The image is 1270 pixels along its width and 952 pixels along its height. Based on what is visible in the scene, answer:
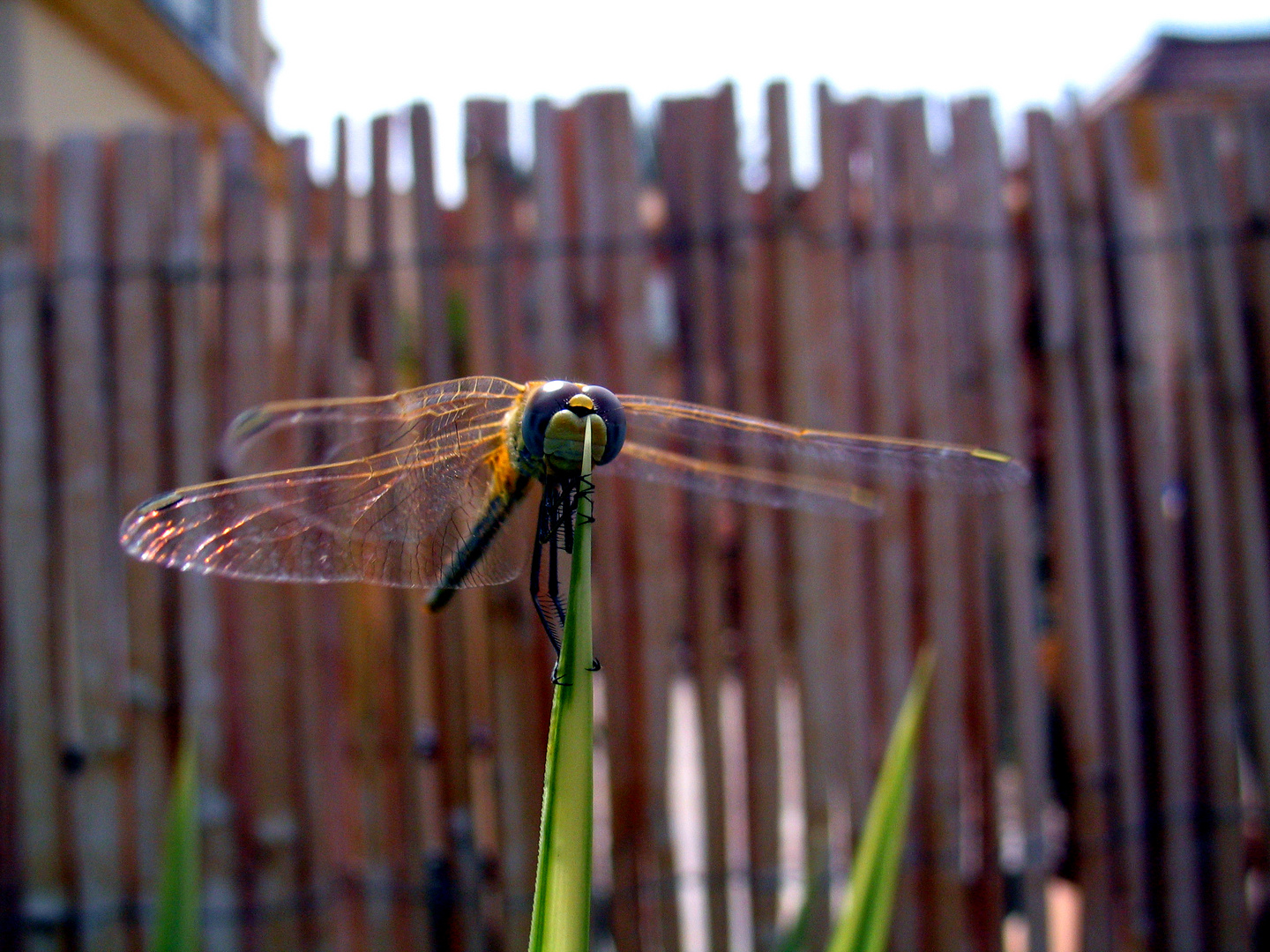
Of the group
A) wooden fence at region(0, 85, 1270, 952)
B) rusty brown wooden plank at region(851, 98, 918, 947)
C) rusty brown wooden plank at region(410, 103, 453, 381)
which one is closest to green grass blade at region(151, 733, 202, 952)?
wooden fence at region(0, 85, 1270, 952)

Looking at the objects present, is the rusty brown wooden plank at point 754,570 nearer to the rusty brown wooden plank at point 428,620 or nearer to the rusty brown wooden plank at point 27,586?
the rusty brown wooden plank at point 428,620

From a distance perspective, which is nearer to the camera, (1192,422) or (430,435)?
(430,435)

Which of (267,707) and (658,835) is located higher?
(267,707)

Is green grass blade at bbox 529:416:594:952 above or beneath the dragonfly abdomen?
beneath

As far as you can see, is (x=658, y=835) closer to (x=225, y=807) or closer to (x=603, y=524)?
(x=603, y=524)

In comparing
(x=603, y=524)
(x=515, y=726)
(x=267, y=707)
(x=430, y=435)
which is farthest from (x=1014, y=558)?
(x=267, y=707)

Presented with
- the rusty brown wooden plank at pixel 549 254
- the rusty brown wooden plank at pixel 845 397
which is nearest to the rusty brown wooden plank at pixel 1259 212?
the rusty brown wooden plank at pixel 845 397

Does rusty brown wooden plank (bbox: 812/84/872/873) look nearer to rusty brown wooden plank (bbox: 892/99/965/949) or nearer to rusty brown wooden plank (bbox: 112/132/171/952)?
rusty brown wooden plank (bbox: 892/99/965/949)
